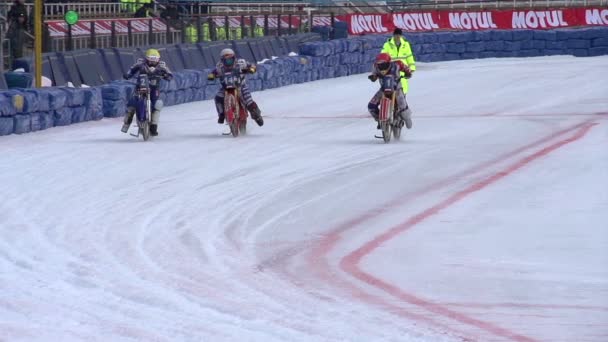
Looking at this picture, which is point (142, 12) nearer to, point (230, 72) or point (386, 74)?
point (230, 72)

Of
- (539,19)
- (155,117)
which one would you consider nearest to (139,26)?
(155,117)

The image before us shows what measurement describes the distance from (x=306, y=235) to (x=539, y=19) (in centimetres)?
3894

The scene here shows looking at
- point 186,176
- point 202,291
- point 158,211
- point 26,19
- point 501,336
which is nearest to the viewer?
point 501,336

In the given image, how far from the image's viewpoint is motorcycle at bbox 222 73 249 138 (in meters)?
21.3

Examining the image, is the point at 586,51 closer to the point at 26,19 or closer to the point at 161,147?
the point at 26,19

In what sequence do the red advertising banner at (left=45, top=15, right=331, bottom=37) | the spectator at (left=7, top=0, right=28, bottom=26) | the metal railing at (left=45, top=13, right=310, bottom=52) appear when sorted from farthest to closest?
1. the metal railing at (left=45, top=13, right=310, bottom=52)
2. the red advertising banner at (left=45, top=15, right=331, bottom=37)
3. the spectator at (left=7, top=0, right=28, bottom=26)

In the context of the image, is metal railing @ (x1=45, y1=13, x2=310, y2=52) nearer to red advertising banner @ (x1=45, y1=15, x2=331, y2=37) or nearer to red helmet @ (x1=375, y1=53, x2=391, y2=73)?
red advertising banner @ (x1=45, y1=15, x2=331, y2=37)

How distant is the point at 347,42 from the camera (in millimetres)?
40688

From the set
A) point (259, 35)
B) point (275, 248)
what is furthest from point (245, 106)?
point (259, 35)

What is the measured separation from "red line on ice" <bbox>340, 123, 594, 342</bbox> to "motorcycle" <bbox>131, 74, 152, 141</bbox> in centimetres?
582

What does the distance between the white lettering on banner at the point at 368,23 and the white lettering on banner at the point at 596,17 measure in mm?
6999

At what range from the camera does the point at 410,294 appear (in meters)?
9.45

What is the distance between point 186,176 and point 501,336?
8507mm

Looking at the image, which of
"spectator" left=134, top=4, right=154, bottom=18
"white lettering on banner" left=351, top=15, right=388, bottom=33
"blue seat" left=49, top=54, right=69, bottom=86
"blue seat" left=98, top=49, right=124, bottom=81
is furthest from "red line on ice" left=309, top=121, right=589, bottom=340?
"white lettering on banner" left=351, top=15, right=388, bottom=33
